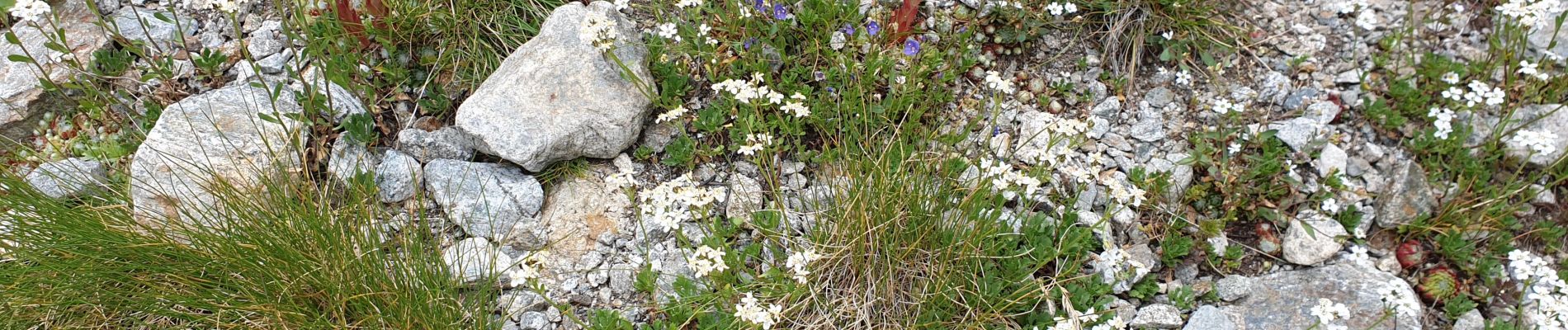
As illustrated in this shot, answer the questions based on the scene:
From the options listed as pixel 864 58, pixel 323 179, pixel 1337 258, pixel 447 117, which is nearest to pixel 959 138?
pixel 864 58

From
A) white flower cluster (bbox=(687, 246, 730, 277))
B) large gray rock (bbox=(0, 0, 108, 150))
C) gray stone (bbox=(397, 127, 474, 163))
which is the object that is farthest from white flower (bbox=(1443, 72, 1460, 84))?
large gray rock (bbox=(0, 0, 108, 150))

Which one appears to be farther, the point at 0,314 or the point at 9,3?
the point at 9,3

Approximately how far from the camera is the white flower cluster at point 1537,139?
394cm

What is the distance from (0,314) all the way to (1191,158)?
4.83 m

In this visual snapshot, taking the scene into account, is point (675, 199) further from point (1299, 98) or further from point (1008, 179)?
point (1299, 98)

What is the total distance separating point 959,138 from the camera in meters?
4.16

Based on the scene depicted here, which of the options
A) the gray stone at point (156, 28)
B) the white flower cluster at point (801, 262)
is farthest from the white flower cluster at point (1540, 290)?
the gray stone at point (156, 28)

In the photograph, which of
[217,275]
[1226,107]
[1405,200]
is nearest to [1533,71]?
[1405,200]

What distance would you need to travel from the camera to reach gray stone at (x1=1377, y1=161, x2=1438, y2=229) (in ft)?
13.2

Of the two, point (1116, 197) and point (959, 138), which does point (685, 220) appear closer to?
point (959, 138)

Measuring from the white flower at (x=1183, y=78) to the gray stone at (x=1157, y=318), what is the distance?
139 cm

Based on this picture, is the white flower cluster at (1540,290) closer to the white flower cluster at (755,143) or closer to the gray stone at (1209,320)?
the gray stone at (1209,320)

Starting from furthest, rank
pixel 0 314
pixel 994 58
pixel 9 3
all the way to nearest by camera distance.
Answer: pixel 994 58, pixel 9 3, pixel 0 314

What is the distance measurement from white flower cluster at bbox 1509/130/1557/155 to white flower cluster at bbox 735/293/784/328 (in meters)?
3.40
